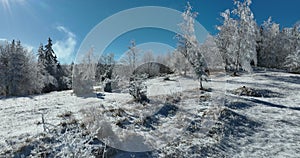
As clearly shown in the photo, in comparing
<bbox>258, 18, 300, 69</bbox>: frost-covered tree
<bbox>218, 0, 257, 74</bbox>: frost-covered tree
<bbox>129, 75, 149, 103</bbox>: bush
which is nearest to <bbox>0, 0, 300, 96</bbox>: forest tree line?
<bbox>218, 0, 257, 74</bbox>: frost-covered tree

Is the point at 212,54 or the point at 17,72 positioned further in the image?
the point at 212,54

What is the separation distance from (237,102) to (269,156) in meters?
4.50

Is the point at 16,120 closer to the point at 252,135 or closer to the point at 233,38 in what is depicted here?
the point at 252,135

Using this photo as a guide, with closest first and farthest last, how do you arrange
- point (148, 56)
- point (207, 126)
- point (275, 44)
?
point (207, 126) < point (275, 44) < point (148, 56)

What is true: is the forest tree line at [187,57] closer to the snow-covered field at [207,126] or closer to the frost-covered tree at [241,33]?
the frost-covered tree at [241,33]

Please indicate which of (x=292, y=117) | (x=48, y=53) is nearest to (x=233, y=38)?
(x=292, y=117)

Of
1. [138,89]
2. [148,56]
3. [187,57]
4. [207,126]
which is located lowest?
[207,126]

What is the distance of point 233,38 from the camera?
1969 centimetres

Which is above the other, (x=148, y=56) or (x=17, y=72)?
(x=148, y=56)

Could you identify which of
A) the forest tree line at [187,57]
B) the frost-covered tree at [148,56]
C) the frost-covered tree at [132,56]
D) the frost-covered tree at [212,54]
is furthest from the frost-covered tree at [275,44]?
the frost-covered tree at [132,56]

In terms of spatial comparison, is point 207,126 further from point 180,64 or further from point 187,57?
A: point 180,64

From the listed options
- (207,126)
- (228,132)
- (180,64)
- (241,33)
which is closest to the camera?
(228,132)

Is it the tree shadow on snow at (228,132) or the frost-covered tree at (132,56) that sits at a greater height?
the frost-covered tree at (132,56)

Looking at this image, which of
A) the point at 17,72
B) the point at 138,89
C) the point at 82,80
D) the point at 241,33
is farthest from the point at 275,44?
the point at 17,72
